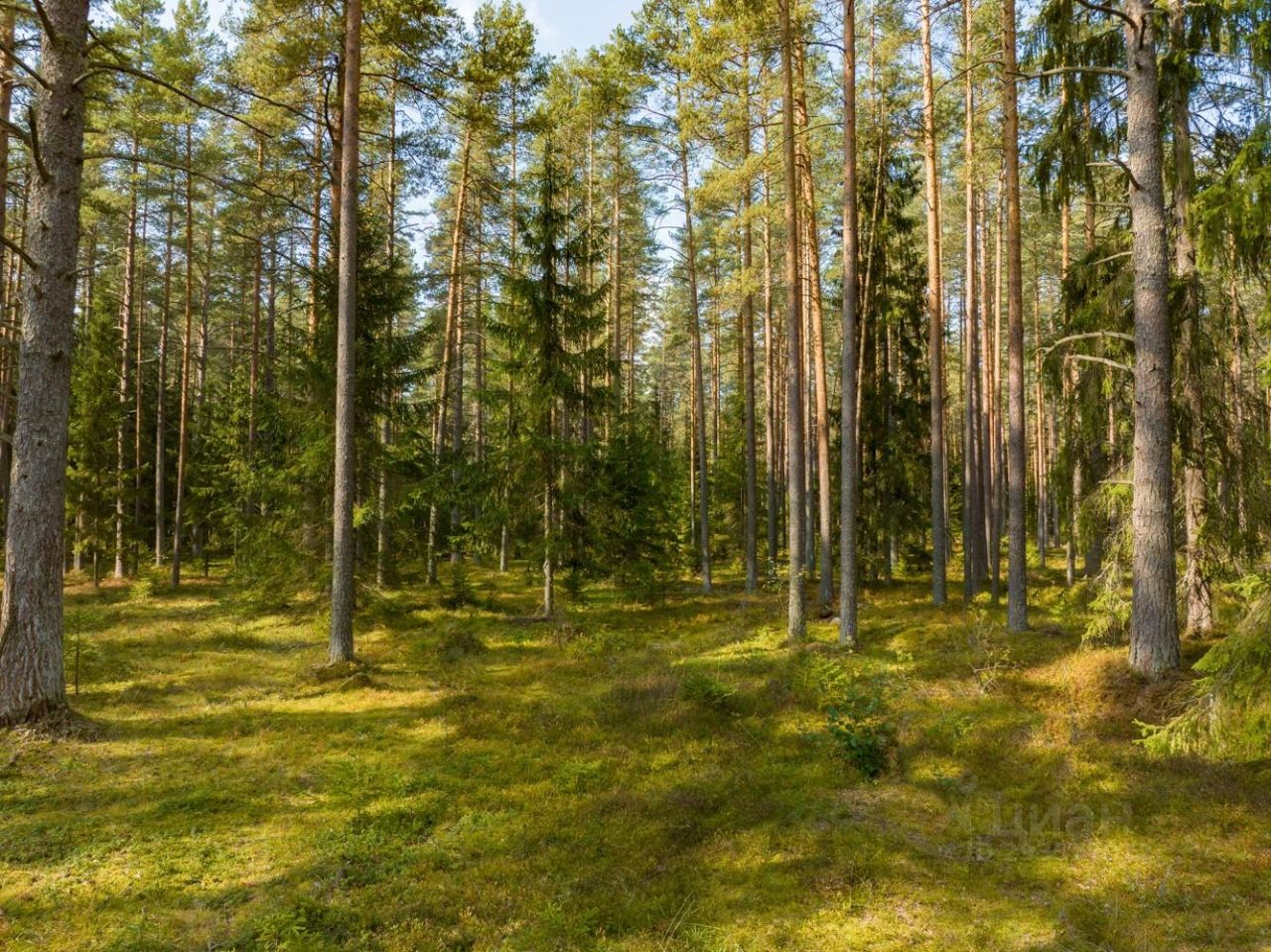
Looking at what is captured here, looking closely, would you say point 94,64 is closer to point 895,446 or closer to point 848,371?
point 848,371

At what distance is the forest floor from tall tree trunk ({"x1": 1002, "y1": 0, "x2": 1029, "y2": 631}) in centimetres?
112

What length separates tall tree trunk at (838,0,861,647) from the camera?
40.1 ft

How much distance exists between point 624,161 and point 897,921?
22.4 m

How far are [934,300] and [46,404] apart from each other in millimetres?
16925

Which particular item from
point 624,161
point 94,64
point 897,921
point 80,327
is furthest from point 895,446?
point 80,327

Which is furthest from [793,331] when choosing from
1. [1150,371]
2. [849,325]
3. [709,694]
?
[709,694]

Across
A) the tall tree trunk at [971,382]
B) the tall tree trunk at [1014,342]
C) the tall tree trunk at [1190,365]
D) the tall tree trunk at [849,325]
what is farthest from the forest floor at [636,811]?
the tall tree trunk at [971,382]

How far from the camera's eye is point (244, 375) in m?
25.5

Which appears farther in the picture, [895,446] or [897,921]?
[895,446]

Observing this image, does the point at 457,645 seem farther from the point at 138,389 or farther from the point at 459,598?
the point at 138,389

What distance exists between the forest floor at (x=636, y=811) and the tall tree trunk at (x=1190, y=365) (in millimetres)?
1288

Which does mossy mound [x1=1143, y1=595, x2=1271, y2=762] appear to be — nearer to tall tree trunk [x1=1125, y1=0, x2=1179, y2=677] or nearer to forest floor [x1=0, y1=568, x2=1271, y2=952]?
forest floor [x1=0, y1=568, x2=1271, y2=952]

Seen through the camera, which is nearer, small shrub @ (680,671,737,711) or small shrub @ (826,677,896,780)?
small shrub @ (826,677,896,780)

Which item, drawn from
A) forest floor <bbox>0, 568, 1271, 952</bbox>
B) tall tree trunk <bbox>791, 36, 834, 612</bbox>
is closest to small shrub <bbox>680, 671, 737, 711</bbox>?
forest floor <bbox>0, 568, 1271, 952</bbox>
